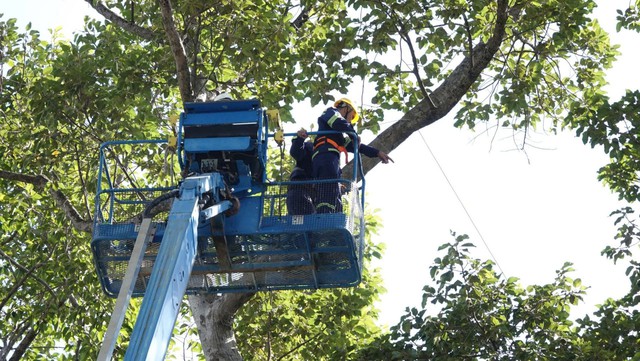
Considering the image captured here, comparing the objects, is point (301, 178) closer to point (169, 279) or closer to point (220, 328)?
point (220, 328)

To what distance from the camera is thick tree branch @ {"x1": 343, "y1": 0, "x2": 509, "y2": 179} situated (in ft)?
36.8

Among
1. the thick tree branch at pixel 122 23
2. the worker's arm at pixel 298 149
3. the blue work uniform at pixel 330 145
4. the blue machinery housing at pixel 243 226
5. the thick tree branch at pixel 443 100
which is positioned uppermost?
the thick tree branch at pixel 122 23

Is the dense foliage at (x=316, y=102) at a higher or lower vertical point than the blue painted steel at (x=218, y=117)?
higher

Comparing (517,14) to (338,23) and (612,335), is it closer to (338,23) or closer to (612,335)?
(338,23)

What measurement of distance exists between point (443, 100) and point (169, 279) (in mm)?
5659

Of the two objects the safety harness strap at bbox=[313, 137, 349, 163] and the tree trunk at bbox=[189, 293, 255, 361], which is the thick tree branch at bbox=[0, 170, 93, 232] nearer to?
the tree trunk at bbox=[189, 293, 255, 361]

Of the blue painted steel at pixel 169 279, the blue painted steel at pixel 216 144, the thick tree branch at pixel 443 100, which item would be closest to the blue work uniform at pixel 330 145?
the blue painted steel at pixel 216 144

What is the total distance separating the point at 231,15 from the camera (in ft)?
Answer: 40.1

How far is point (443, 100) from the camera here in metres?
11.6

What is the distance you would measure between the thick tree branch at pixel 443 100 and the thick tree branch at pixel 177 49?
1933mm

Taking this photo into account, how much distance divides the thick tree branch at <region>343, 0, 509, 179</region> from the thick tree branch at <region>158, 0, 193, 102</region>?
6.34 ft

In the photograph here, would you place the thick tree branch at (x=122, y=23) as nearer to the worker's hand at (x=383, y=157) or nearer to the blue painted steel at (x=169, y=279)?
the worker's hand at (x=383, y=157)

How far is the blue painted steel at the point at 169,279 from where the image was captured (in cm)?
636

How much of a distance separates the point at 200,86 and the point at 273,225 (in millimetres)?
3997
